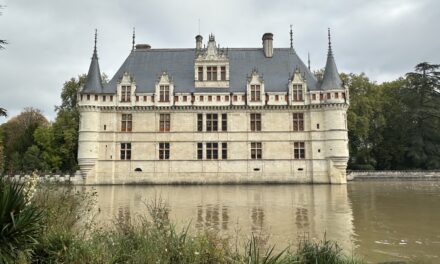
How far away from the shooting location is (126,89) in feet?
95.5

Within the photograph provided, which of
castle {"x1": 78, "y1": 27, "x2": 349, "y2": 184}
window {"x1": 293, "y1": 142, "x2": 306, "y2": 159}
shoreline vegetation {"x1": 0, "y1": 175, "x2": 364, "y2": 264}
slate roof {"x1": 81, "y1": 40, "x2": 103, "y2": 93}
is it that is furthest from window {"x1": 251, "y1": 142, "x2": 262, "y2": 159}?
shoreline vegetation {"x1": 0, "y1": 175, "x2": 364, "y2": 264}

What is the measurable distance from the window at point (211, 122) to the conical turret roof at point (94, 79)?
317 inches

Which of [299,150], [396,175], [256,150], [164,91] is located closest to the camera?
[299,150]

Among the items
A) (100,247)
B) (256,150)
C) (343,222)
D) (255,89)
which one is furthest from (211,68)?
(100,247)

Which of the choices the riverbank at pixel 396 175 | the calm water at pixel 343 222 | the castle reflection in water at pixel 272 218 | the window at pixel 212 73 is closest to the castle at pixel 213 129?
the window at pixel 212 73

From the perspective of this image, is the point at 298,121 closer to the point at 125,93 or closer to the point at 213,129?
the point at 213,129

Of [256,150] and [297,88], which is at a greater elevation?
[297,88]

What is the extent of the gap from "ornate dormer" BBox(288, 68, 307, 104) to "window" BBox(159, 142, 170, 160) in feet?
30.8

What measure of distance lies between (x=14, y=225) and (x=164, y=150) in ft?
79.9

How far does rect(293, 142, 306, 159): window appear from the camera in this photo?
28.5m

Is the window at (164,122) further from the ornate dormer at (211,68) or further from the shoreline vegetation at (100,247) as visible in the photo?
the shoreline vegetation at (100,247)

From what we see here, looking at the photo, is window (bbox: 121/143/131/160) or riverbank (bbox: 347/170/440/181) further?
riverbank (bbox: 347/170/440/181)

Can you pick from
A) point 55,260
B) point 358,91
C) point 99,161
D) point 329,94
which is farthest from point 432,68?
point 55,260

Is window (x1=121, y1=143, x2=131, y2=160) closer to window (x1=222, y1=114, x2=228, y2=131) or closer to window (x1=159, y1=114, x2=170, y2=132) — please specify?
window (x1=159, y1=114, x2=170, y2=132)
